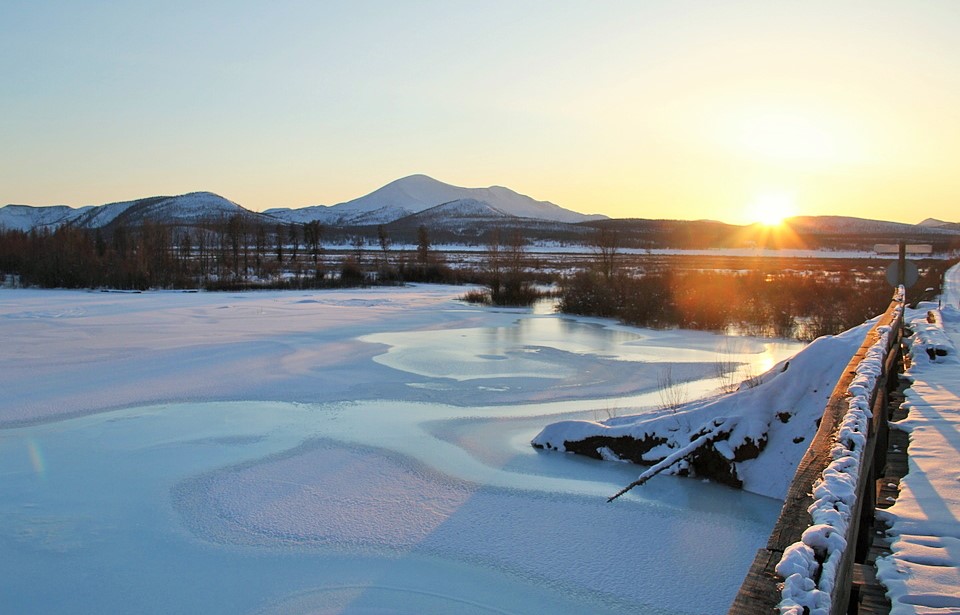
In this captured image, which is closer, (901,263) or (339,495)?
(339,495)

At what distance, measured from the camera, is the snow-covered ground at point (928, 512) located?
2814 millimetres

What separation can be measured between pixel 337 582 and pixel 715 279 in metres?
30.4

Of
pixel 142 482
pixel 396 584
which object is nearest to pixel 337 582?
pixel 396 584

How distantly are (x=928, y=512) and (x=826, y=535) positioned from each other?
82.7 inches

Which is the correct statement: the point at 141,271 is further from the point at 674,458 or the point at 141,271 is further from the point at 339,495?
the point at 674,458

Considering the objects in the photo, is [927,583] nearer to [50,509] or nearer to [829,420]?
[829,420]

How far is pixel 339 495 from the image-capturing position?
22.8 feet

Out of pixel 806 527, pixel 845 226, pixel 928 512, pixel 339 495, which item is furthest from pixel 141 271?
pixel 845 226

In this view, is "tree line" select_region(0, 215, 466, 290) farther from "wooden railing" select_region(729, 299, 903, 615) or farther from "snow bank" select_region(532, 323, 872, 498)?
"wooden railing" select_region(729, 299, 903, 615)

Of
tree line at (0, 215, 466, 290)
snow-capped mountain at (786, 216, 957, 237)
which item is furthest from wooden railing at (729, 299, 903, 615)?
snow-capped mountain at (786, 216, 957, 237)

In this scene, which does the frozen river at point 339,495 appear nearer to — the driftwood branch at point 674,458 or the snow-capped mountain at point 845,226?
the driftwood branch at point 674,458

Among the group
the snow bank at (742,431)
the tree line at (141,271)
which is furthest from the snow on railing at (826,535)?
the tree line at (141,271)

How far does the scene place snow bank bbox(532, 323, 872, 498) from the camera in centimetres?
739

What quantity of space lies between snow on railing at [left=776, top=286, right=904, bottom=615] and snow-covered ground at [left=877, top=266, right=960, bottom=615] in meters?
0.57
